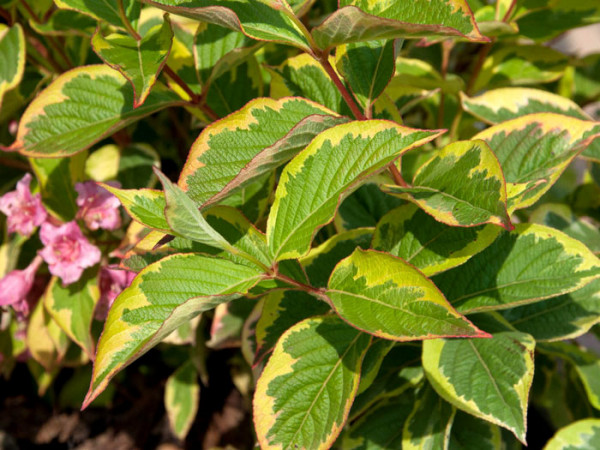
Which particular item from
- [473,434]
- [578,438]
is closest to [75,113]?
[473,434]

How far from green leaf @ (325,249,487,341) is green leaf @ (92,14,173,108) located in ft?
1.07

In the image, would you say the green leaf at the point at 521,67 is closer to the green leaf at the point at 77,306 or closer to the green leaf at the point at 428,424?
the green leaf at the point at 428,424

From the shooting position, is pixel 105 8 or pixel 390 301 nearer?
pixel 390 301

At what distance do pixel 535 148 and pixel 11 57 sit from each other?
891 mm

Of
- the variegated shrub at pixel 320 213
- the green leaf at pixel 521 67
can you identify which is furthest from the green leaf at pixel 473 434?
the green leaf at pixel 521 67

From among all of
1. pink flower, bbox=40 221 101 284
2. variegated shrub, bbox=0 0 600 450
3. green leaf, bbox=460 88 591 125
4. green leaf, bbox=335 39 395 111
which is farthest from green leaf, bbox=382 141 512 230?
pink flower, bbox=40 221 101 284

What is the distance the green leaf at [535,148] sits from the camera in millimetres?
718

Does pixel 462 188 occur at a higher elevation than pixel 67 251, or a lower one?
higher

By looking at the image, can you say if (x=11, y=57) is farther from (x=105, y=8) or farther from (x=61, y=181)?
(x=105, y=8)

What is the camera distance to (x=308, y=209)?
660 mm

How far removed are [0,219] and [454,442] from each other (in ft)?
3.53

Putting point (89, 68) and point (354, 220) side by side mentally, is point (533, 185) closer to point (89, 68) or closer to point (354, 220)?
point (354, 220)

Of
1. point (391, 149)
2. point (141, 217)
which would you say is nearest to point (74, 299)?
point (141, 217)

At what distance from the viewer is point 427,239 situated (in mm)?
760
